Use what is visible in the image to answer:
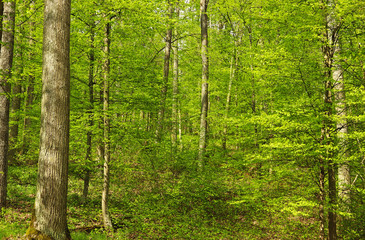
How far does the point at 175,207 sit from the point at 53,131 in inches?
267

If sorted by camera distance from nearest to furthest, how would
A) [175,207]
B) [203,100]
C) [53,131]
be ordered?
[53,131] → [175,207] → [203,100]

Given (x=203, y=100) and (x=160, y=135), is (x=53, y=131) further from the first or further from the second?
(x=203, y=100)

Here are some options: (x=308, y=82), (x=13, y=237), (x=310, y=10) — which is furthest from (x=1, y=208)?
(x=310, y=10)

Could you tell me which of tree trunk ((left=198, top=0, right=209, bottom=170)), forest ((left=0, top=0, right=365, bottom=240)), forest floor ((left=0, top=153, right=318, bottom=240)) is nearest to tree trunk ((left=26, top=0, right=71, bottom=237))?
forest ((left=0, top=0, right=365, bottom=240))

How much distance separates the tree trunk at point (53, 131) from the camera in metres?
4.30

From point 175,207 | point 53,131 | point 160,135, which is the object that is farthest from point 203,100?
point 53,131

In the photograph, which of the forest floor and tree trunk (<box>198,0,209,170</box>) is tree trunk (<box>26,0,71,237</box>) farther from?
tree trunk (<box>198,0,209,170</box>)

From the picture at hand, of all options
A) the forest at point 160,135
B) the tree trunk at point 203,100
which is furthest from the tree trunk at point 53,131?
the tree trunk at point 203,100

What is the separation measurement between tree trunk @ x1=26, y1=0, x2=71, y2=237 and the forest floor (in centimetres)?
395

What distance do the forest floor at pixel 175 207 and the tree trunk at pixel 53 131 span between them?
3.95 meters

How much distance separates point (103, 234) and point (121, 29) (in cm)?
668

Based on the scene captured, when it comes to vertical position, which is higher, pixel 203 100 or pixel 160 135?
pixel 203 100

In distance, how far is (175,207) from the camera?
10.0 m

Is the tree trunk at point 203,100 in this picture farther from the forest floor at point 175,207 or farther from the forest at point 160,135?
the forest floor at point 175,207
